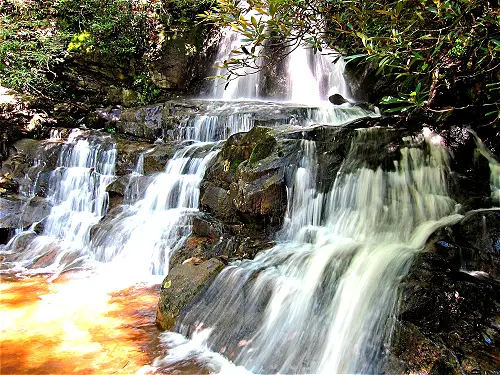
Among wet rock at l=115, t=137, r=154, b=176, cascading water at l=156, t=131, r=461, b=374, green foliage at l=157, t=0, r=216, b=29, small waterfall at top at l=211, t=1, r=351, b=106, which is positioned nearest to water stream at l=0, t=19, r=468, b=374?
cascading water at l=156, t=131, r=461, b=374

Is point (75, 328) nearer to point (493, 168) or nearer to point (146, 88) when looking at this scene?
point (493, 168)

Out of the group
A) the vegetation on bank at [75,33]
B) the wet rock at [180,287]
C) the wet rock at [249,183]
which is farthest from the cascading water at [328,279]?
the vegetation on bank at [75,33]

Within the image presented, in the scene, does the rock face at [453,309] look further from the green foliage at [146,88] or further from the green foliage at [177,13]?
the green foliage at [177,13]

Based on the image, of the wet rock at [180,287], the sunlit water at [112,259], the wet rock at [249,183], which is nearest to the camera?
the sunlit water at [112,259]

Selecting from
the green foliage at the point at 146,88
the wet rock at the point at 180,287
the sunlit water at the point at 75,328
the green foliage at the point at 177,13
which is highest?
the green foliage at the point at 177,13

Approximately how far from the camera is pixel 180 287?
4762 millimetres

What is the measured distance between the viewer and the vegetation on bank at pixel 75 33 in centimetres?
1104

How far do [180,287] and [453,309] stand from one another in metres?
3.01

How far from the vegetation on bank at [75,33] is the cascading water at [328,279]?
9213 mm

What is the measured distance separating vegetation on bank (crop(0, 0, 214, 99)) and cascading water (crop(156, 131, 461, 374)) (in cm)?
921

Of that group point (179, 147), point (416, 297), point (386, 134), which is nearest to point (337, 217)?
point (386, 134)

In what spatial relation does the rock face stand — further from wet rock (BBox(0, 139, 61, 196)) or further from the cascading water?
wet rock (BBox(0, 139, 61, 196))

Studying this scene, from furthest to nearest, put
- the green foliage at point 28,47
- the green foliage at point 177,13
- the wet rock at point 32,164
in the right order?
the green foliage at point 177,13
the green foliage at point 28,47
the wet rock at point 32,164

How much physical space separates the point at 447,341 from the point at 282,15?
3217 mm
